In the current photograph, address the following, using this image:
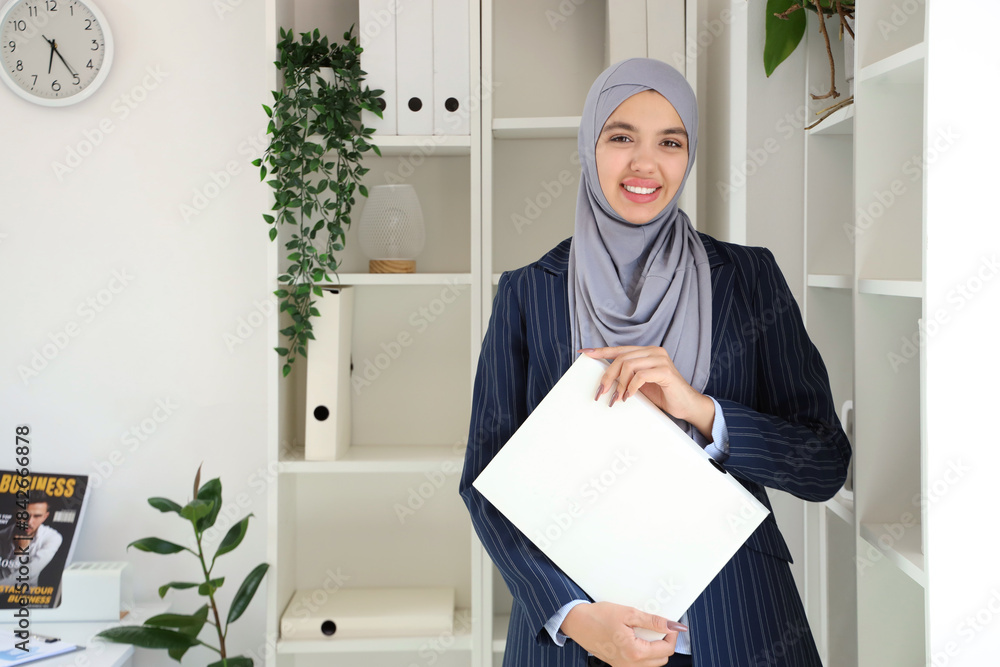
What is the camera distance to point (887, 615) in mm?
1164

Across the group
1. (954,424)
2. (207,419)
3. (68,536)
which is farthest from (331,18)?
A: (954,424)

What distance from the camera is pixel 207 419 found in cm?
199

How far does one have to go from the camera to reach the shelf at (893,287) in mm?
940

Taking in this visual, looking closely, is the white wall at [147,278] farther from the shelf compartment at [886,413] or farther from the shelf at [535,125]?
the shelf compartment at [886,413]

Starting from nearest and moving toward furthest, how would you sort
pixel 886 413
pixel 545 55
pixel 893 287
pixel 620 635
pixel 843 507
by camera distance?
pixel 620 635 < pixel 893 287 < pixel 886 413 < pixel 843 507 < pixel 545 55

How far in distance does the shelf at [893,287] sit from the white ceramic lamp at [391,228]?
1.01 metres

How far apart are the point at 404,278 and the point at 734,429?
37.6 inches

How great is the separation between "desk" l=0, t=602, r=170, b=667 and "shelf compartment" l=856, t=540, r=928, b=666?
1.54 meters

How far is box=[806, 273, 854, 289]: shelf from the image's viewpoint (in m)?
1.25

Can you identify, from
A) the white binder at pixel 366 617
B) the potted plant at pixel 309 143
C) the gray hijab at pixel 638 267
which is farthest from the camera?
the white binder at pixel 366 617

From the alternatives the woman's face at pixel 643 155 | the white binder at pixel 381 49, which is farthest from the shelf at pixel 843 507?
the white binder at pixel 381 49

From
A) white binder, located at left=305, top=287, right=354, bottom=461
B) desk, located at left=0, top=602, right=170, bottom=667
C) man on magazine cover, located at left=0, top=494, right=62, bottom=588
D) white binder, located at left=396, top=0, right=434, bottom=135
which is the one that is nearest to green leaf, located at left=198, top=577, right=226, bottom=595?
desk, located at left=0, top=602, right=170, bottom=667

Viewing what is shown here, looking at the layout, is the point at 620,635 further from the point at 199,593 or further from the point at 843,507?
the point at 199,593

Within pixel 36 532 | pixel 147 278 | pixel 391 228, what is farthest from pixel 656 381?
pixel 36 532
